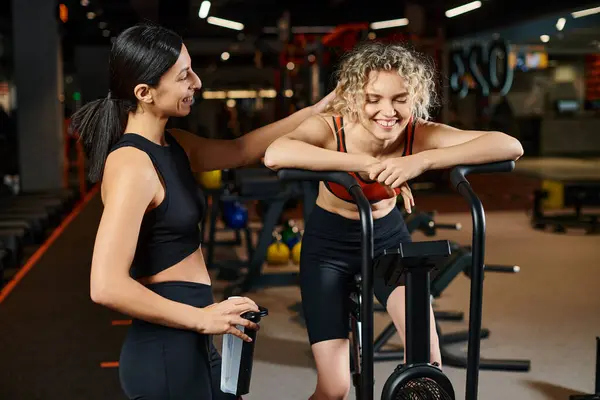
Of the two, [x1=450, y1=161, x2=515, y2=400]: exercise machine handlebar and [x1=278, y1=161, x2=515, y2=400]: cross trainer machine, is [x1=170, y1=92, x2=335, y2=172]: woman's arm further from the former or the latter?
[x1=450, y1=161, x2=515, y2=400]: exercise machine handlebar

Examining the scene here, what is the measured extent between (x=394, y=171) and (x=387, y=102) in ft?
1.08

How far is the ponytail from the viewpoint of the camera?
1747 mm

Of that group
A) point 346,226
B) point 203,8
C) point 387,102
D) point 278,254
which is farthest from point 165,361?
point 203,8

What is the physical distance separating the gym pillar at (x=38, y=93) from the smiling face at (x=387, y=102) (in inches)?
393

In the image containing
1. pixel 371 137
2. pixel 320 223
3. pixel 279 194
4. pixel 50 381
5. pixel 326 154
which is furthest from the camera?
pixel 279 194

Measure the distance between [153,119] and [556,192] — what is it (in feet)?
27.8

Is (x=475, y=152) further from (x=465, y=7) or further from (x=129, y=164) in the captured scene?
(x=465, y=7)

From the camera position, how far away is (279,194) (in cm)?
583

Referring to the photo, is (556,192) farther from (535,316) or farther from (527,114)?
(527,114)

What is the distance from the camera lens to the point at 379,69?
7.03 feet

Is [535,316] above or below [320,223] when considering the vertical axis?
below

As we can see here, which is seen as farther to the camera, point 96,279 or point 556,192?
point 556,192

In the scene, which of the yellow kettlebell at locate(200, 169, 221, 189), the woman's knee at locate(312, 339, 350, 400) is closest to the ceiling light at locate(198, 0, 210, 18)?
the yellow kettlebell at locate(200, 169, 221, 189)

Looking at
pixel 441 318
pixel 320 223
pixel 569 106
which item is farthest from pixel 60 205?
pixel 569 106
